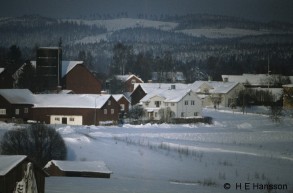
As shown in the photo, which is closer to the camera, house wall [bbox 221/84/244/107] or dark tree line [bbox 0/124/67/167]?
dark tree line [bbox 0/124/67/167]

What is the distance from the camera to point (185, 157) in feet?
43.8

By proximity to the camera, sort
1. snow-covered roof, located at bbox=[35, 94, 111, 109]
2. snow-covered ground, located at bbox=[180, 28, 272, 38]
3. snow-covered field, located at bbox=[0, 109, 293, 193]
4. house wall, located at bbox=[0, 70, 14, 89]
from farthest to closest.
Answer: snow-covered roof, located at bbox=[35, 94, 111, 109] → house wall, located at bbox=[0, 70, 14, 89] → snow-covered ground, located at bbox=[180, 28, 272, 38] → snow-covered field, located at bbox=[0, 109, 293, 193]

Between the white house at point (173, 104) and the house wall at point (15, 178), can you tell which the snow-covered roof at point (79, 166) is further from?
the white house at point (173, 104)

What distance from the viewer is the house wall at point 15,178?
29.2ft

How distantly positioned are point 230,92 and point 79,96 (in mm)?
10112

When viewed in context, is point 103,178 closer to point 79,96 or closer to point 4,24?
point 4,24

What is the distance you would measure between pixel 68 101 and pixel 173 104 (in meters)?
5.78

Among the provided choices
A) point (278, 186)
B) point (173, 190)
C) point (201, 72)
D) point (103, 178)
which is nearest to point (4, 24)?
point (103, 178)

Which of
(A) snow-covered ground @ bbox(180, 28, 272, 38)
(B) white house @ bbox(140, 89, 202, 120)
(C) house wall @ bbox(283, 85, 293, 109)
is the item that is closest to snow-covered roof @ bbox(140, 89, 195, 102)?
(B) white house @ bbox(140, 89, 202, 120)

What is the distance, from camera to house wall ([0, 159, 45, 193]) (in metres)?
8.91

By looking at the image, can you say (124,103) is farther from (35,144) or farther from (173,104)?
(35,144)

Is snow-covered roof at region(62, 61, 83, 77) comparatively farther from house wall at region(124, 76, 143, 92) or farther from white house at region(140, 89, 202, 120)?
house wall at region(124, 76, 143, 92)

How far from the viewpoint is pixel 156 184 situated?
10398 millimetres

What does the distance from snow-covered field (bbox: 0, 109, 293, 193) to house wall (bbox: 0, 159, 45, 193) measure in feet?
0.64
